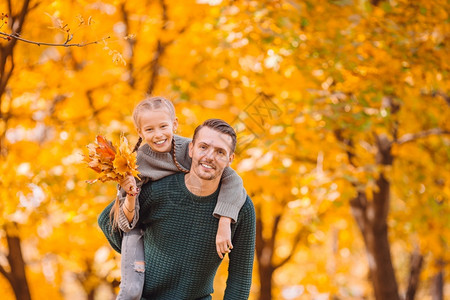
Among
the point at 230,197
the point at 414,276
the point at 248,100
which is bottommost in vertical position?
the point at 414,276

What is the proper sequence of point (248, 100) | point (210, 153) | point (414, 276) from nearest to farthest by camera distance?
point (210, 153) → point (248, 100) → point (414, 276)

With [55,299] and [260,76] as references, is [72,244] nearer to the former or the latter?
[55,299]

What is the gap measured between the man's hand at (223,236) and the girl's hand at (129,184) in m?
0.42

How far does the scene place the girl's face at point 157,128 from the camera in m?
2.65

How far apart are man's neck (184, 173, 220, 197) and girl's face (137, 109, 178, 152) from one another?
18cm

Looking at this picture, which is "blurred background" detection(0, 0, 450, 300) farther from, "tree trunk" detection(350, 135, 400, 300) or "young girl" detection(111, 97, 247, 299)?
"young girl" detection(111, 97, 247, 299)

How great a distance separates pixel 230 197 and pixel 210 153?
0.72 ft

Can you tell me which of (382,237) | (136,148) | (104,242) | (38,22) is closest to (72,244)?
(104,242)

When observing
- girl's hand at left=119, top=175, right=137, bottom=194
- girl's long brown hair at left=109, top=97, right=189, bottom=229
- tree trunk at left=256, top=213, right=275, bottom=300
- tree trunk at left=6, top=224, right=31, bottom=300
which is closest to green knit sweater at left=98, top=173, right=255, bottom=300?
girl's long brown hair at left=109, top=97, right=189, bottom=229

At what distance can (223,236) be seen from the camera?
2611 millimetres

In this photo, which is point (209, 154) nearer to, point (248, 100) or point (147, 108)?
point (147, 108)

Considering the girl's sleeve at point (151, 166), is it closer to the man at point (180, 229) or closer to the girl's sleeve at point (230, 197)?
the man at point (180, 229)

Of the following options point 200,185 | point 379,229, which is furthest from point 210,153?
point 379,229

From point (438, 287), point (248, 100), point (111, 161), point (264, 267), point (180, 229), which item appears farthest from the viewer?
point (438, 287)
